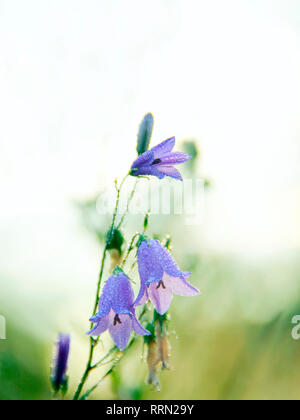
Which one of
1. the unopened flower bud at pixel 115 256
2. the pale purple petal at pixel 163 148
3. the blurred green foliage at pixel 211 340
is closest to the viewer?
the pale purple petal at pixel 163 148

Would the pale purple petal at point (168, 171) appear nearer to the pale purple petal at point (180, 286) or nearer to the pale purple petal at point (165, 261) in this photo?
the pale purple petal at point (165, 261)

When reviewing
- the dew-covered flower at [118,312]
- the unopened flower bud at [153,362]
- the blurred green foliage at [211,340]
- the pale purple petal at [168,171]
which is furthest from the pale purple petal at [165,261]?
the blurred green foliage at [211,340]

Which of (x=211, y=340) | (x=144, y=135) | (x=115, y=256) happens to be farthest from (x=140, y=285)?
(x=211, y=340)

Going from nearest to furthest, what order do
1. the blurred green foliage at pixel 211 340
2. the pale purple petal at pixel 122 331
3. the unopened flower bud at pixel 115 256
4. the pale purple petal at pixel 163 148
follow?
the pale purple petal at pixel 163 148 → the pale purple petal at pixel 122 331 → the unopened flower bud at pixel 115 256 → the blurred green foliage at pixel 211 340

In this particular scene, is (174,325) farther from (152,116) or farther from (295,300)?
(152,116)

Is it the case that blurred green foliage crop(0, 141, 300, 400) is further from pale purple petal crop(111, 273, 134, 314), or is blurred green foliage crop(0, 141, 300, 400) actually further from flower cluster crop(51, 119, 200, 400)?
pale purple petal crop(111, 273, 134, 314)

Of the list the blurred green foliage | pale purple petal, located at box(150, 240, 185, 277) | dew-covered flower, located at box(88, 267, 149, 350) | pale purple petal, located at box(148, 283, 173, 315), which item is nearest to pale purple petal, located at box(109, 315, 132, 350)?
dew-covered flower, located at box(88, 267, 149, 350)

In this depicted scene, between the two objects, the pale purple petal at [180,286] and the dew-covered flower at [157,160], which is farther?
the pale purple petal at [180,286]
